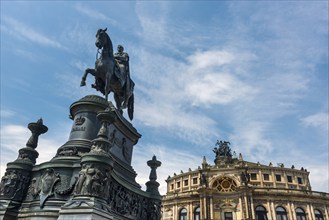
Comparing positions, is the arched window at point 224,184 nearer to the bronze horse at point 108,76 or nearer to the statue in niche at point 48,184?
the bronze horse at point 108,76

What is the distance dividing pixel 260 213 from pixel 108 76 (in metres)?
41.7

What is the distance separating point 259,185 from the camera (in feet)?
163

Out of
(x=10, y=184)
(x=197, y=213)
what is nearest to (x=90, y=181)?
(x=10, y=184)

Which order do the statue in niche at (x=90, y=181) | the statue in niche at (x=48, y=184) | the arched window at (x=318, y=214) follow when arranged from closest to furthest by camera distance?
the statue in niche at (x=90, y=181)
the statue in niche at (x=48, y=184)
the arched window at (x=318, y=214)

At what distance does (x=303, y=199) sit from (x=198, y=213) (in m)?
17.1

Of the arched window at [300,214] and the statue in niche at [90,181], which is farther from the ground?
the arched window at [300,214]

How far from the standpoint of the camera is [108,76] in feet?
37.5

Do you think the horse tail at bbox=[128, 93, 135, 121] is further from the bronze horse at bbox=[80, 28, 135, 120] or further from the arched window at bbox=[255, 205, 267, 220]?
the arched window at bbox=[255, 205, 267, 220]

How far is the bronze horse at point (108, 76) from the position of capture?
11289 millimetres

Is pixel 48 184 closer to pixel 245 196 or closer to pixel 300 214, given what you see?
pixel 245 196

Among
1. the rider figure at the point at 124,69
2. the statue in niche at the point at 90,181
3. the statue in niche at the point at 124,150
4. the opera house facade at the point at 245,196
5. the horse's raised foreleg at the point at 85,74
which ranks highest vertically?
the opera house facade at the point at 245,196

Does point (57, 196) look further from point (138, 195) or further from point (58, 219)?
point (138, 195)

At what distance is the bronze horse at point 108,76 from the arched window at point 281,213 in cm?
4033

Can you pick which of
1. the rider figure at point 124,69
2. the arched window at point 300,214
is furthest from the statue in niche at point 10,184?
the arched window at point 300,214
